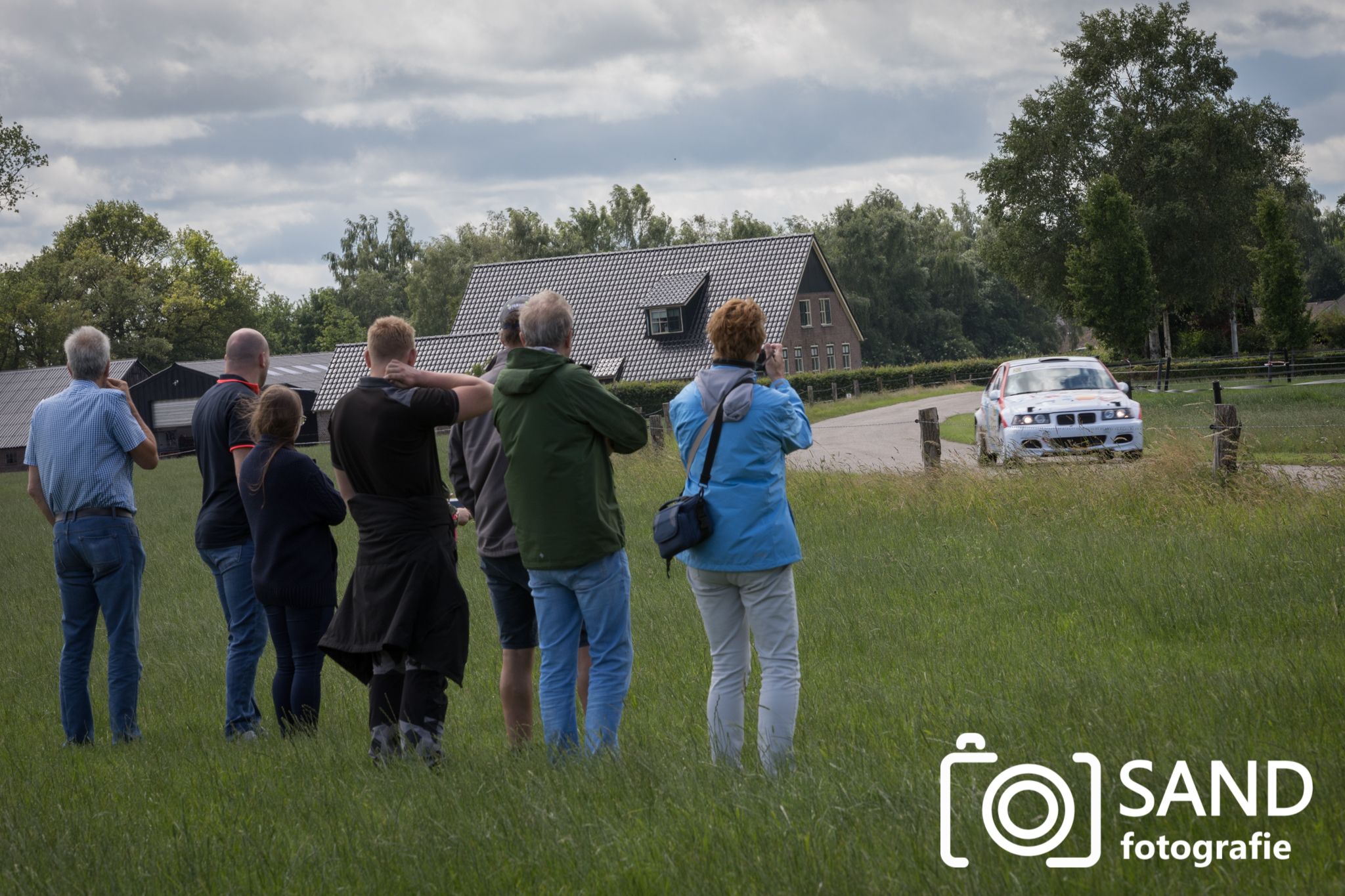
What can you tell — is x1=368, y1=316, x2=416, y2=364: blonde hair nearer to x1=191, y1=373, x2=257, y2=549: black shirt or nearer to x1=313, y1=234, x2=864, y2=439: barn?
x1=191, y1=373, x2=257, y2=549: black shirt

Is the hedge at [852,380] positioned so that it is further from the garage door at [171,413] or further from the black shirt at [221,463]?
the garage door at [171,413]

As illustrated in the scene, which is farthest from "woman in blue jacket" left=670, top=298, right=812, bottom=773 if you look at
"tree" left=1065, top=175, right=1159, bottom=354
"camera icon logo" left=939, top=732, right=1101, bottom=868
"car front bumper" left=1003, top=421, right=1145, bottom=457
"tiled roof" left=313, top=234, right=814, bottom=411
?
"tiled roof" left=313, top=234, right=814, bottom=411

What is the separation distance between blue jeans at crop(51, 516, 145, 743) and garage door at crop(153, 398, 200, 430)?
8322 centimetres

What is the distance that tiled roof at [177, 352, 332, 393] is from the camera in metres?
86.9

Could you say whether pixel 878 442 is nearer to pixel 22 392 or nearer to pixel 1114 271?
pixel 1114 271

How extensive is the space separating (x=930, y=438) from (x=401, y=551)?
1058 centimetres

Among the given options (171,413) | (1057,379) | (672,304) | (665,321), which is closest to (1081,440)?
(1057,379)

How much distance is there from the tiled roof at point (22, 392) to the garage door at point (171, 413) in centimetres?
354

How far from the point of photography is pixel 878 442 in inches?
1051

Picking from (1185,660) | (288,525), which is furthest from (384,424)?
(1185,660)

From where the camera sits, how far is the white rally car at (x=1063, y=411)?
16.9 metres

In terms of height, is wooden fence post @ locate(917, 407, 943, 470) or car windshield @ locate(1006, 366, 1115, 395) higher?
car windshield @ locate(1006, 366, 1115, 395)

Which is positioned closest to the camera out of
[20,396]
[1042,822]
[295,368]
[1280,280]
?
[1042,822]

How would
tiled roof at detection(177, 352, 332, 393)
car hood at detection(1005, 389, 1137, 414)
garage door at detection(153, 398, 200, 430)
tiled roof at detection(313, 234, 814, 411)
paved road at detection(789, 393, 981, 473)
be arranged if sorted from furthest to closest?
tiled roof at detection(177, 352, 332, 393) < garage door at detection(153, 398, 200, 430) < tiled roof at detection(313, 234, 814, 411) < paved road at detection(789, 393, 981, 473) < car hood at detection(1005, 389, 1137, 414)
